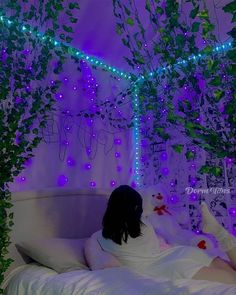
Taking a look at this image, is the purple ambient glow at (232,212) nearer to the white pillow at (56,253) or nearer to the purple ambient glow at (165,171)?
the purple ambient glow at (165,171)

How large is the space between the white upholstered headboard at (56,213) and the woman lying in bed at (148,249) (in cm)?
45

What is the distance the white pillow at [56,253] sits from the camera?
7.43 feet

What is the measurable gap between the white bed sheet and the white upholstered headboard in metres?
0.30

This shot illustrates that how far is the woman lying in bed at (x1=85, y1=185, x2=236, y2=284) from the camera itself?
1987mm

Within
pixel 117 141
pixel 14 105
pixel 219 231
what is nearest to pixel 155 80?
pixel 14 105

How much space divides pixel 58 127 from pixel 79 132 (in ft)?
0.83

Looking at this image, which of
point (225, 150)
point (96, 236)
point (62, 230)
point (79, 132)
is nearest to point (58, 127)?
point (79, 132)

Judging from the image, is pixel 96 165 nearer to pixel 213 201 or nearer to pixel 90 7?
pixel 213 201

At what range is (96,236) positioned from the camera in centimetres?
243

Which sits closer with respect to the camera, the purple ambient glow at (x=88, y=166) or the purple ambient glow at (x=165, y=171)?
the purple ambient glow at (x=88, y=166)

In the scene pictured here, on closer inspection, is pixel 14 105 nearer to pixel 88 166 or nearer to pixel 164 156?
pixel 88 166

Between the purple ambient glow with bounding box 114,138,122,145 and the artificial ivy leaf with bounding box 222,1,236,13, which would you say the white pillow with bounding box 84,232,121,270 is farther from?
the artificial ivy leaf with bounding box 222,1,236,13

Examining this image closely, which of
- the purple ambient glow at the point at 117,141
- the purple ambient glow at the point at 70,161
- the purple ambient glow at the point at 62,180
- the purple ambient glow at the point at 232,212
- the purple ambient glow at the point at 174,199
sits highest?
the purple ambient glow at the point at 117,141

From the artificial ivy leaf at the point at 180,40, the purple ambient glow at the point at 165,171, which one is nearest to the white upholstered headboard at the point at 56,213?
the purple ambient glow at the point at 165,171
